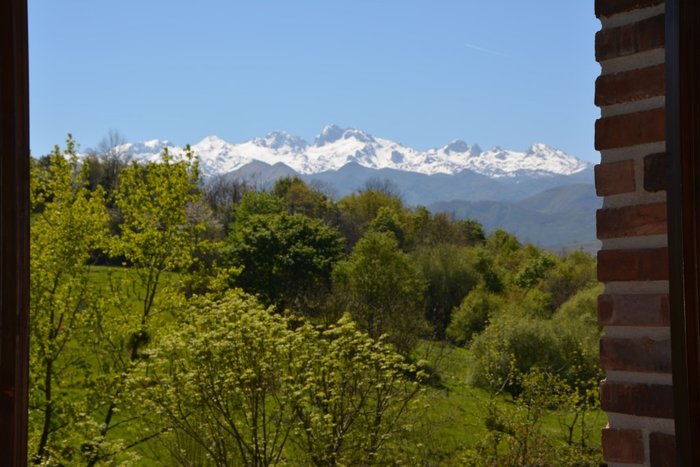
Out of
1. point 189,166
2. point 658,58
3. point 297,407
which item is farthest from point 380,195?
point 658,58

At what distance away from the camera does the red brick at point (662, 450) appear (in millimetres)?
1031

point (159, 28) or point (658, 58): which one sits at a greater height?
point (159, 28)

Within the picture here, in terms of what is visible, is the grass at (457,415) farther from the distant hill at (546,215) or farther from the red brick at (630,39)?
the distant hill at (546,215)

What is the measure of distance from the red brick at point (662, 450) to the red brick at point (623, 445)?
0.04 ft

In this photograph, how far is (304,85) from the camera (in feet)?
432

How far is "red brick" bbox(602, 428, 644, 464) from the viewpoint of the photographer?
1.05m

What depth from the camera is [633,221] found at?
108cm

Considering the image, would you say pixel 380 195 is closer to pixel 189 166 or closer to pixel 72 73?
pixel 189 166

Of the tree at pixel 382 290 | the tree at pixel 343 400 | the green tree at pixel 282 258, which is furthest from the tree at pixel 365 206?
the tree at pixel 343 400

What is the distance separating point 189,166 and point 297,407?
426 centimetres
